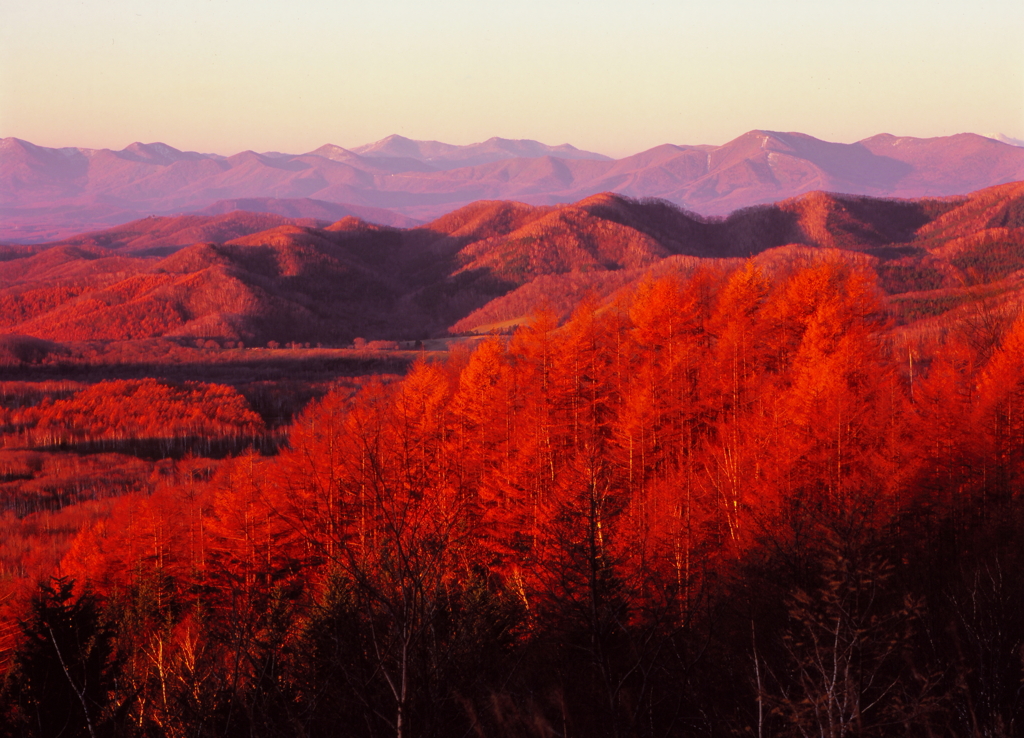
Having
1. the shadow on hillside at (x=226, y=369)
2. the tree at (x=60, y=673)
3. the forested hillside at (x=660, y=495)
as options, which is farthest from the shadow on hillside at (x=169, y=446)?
the tree at (x=60, y=673)

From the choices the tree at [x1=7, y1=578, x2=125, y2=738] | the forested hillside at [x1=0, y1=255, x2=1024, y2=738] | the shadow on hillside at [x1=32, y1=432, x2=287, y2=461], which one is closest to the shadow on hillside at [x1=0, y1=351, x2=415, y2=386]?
the shadow on hillside at [x1=32, y1=432, x2=287, y2=461]

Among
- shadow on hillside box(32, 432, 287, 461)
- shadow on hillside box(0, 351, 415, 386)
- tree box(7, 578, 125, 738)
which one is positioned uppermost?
tree box(7, 578, 125, 738)

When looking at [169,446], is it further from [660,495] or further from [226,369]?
[660,495]

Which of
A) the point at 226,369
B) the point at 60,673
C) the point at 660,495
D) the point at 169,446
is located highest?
the point at 660,495

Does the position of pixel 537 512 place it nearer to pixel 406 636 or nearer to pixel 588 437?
pixel 588 437

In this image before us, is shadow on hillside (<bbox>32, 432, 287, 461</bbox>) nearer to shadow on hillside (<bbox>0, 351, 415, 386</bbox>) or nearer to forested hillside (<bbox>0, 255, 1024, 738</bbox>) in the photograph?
shadow on hillside (<bbox>0, 351, 415, 386</bbox>)

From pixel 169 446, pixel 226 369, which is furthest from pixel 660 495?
pixel 226 369

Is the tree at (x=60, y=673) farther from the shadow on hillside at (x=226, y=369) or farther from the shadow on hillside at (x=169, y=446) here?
the shadow on hillside at (x=226, y=369)

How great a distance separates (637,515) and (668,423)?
394 inches

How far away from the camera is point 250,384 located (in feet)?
448

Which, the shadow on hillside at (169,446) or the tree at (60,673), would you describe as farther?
the shadow on hillside at (169,446)

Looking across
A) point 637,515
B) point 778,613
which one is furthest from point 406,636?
point 637,515

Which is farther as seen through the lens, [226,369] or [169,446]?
[226,369]

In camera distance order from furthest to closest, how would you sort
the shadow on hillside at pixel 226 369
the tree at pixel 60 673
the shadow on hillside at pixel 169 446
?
the shadow on hillside at pixel 226 369 → the shadow on hillside at pixel 169 446 → the tree at pixel 60 673
